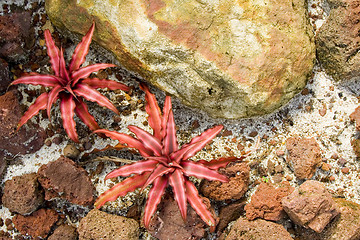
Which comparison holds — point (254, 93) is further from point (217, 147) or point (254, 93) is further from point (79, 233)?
point (79, 233)

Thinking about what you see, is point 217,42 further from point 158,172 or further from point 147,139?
point 158,172

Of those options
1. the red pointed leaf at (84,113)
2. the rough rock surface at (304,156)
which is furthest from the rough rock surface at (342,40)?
the red pointed leaf at (84,113)

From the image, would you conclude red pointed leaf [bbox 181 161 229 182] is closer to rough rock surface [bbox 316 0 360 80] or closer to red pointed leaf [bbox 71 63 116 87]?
red pointed leaf [bbox 71 63 116 87]

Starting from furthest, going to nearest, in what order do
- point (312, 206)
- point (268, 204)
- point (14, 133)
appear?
point (14, 133)
point (268, 204)
point (312, 206)

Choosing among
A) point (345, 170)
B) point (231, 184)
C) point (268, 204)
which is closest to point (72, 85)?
point (231, 184)

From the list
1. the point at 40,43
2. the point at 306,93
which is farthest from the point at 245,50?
the point at 40,43

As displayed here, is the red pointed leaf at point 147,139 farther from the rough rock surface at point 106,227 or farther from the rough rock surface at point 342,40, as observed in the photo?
the rough rock surface at point 342,40
